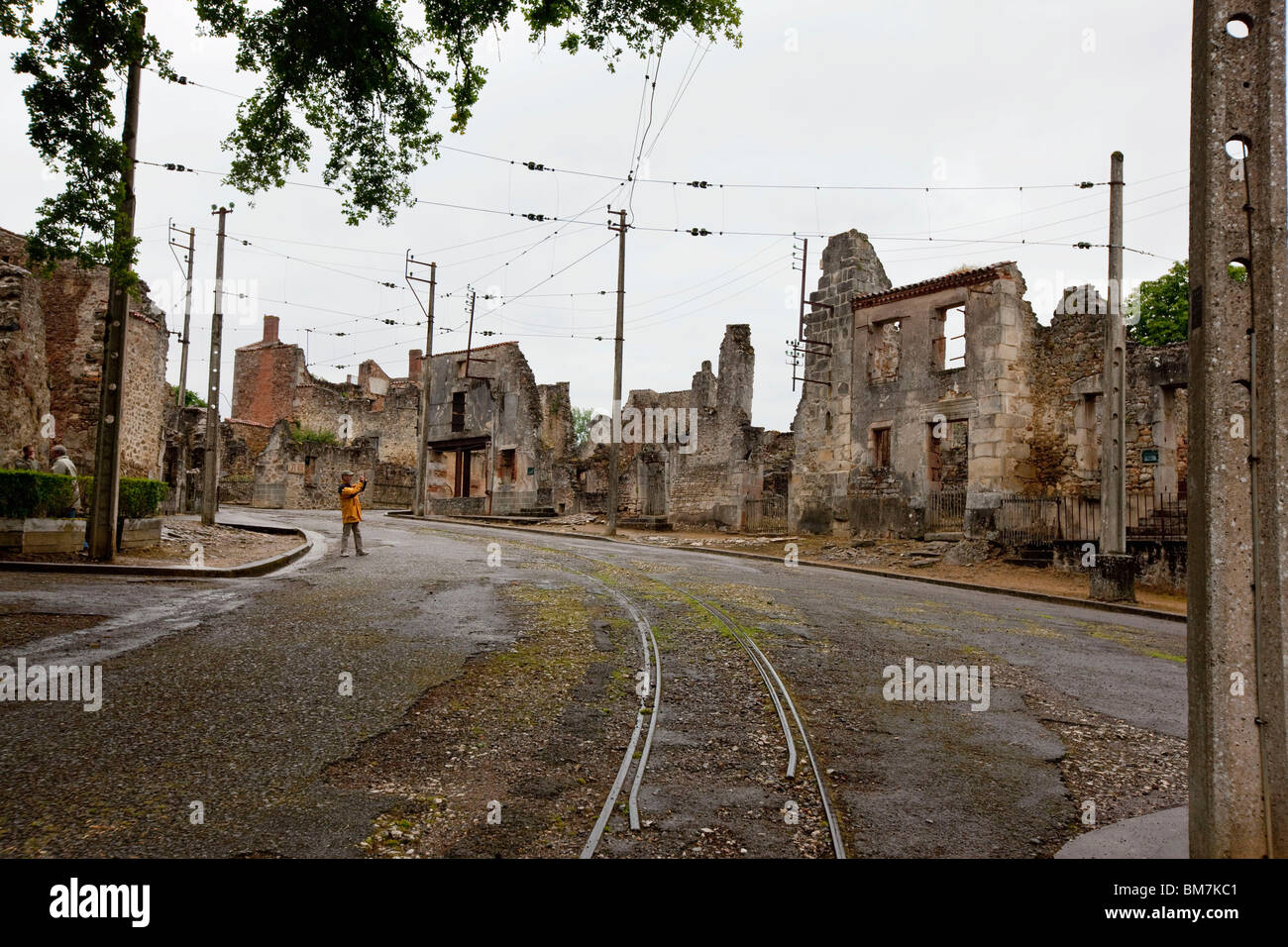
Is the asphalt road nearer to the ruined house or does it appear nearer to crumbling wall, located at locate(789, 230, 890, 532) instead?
crumbling wall, located at locate(789, 230, 890, 532)

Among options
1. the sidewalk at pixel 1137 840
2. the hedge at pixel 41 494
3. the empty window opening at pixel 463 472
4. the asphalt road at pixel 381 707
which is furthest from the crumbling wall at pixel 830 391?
the sidewalk at pixel 1137 840

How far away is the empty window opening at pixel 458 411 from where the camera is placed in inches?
1702

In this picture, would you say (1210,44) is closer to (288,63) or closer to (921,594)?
(288,63)

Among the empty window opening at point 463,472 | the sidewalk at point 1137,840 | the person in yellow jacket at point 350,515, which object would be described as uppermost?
the empty window opening at point 463,472

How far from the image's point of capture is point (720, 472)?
3156 cm

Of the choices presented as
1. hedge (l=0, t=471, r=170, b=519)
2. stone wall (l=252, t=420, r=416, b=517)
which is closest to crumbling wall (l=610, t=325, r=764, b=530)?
stone wall (l=252, t=420, r=416, b=517)

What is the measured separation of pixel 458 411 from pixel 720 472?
17.5m

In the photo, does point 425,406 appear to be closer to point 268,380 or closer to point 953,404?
point 953,404

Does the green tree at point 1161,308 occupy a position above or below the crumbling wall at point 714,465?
above

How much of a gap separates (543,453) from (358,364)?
30.8 m

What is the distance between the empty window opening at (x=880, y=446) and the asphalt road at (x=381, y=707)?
13642 mm

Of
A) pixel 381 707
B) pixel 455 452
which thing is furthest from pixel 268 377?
pixel 381 707

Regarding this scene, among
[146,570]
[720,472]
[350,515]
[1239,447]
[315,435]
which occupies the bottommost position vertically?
[146,570]

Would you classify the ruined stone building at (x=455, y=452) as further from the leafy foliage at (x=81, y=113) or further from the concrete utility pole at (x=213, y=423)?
the leafy foliage at (x=81, y=113)
